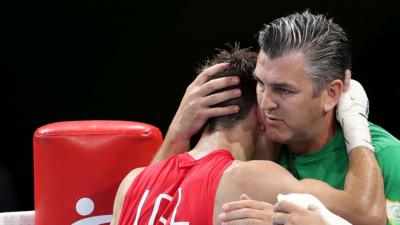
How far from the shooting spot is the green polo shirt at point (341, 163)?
2.24m

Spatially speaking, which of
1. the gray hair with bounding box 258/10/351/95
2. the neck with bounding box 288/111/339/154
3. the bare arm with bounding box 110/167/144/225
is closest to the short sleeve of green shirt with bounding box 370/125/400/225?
the neck with bounding box 288/111/339/154

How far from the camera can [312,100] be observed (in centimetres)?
228

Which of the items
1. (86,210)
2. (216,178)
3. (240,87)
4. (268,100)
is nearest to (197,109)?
(240,87)

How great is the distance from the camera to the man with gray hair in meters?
2.25

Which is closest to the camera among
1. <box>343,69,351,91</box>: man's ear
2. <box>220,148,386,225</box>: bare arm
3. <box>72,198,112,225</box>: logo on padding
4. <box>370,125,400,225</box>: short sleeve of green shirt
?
<box>220,148,386,225</box>: bare arm

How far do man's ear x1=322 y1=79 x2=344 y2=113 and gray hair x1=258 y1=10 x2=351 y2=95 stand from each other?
Answer: 0.7 inches

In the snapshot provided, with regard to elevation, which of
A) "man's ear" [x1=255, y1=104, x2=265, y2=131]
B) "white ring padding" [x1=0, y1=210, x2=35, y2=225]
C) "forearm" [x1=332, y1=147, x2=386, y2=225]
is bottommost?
"white ring padding" [x1=0, y1=210, x2=35, y2=225]

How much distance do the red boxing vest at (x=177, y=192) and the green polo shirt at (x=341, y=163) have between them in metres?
0.32

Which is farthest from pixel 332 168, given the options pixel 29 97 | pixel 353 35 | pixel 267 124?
pixel 29 97

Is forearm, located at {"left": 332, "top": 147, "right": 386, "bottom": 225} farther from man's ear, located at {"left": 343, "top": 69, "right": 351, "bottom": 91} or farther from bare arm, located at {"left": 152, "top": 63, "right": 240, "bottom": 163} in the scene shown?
bare arm, located at {"left": 152, "top": 63, "right": 240, "bottom": 163}

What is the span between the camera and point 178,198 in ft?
7.12

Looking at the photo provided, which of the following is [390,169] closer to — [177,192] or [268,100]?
[268,100]

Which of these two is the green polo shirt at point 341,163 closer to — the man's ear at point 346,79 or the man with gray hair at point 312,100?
the man with gray hair at point 312,100

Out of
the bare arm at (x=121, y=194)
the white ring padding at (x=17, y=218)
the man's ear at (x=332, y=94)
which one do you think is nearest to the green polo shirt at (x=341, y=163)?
the man's ear at (x=332, y=94)
